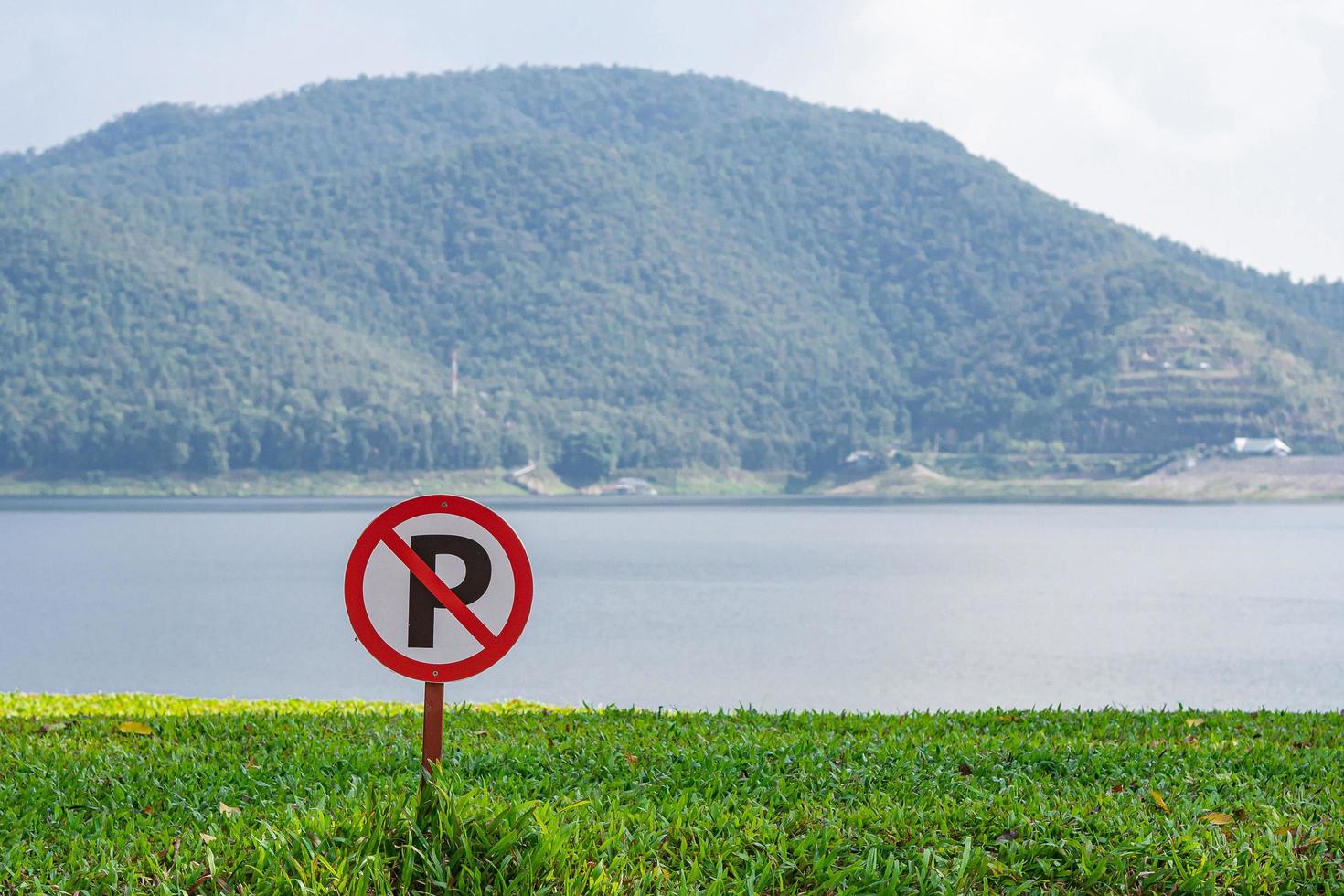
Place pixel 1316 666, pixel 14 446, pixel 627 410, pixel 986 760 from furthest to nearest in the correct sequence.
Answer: pixel 627 410, pixel 14 446, pixel 1316 666, pixel 986 760

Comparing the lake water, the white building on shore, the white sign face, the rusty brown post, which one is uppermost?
the white building on shore

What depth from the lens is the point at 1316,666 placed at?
32.3m

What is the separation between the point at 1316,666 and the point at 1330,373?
447 feet

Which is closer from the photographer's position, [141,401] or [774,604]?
[774,604]

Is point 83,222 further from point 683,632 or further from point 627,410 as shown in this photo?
point 683,632

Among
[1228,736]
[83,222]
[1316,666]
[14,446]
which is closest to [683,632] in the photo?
[1316,666]

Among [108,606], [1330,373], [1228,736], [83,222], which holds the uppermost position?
[83,222]

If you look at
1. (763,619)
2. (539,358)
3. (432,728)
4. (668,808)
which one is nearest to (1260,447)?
(539,358)

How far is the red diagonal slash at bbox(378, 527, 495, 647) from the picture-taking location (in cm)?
454

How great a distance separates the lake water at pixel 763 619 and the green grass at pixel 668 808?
5.07 meters

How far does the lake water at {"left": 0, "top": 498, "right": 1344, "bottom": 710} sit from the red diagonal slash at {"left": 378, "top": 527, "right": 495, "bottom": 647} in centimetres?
799

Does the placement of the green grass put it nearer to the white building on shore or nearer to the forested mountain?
the forested mountain

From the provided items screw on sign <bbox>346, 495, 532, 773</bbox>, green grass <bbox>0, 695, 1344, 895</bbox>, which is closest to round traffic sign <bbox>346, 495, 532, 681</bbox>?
screw on sign <bbox>346, 495, 532, 773</bbox>

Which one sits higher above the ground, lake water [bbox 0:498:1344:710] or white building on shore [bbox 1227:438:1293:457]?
white building on shore [bbox 1227:438:1293:457]
